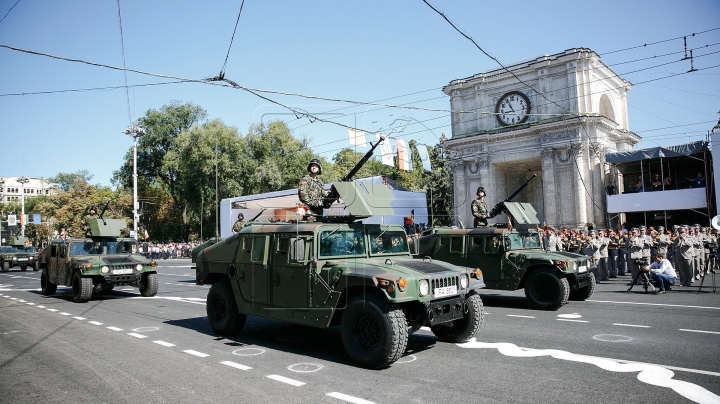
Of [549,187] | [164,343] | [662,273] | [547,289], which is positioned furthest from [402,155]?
[549,187]

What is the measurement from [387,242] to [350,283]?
1592 millimetres

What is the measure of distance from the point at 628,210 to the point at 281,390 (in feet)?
92.1

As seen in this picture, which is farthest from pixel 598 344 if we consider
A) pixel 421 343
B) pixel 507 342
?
pixel 421 343

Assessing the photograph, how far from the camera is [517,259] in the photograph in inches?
476

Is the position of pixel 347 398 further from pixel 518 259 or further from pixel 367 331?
pixel 518 259

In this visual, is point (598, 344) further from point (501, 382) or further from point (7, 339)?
point (7, 339)

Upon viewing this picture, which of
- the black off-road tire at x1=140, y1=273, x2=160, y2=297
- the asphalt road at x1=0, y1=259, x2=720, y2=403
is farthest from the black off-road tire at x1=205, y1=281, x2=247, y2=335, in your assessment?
the black off-road tire at x1=140, y1=273, x2=160, y2=297

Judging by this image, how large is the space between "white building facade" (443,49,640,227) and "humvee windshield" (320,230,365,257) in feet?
72.5

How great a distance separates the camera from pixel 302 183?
8945mm

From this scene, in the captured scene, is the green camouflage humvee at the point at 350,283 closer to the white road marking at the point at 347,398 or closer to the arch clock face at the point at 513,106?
the white road marking at the point at 347,398

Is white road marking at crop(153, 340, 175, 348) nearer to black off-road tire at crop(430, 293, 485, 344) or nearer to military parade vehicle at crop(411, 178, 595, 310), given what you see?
black off-road tire at crop(430, 293, 485, 344)

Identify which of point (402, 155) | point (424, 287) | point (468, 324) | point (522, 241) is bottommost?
point (468, 324)

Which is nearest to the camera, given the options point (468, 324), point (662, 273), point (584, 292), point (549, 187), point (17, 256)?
point (468, 324)

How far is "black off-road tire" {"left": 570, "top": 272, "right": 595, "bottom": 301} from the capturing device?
1263cm
